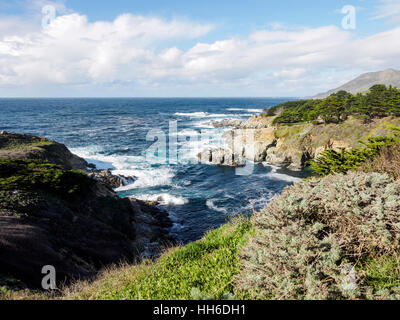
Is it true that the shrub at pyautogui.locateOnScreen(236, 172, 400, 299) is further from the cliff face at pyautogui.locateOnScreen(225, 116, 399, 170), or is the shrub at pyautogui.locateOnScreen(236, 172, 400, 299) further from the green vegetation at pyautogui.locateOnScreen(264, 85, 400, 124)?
the green vegetation at pyautogui.locateOnScreen(264, 85, 400, 124)

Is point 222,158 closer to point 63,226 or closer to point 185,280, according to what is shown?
point 63,226

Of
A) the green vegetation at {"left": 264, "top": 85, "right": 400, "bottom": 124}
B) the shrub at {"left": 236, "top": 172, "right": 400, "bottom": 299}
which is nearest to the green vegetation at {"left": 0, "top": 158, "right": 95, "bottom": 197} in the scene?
the shrub at {"left": 236, "top": 172, "right": 400, "bottom": 299}

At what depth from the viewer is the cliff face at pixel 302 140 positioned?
37438 mm

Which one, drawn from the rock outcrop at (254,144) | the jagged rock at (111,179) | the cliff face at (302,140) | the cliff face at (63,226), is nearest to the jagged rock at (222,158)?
the rock outcrop at (254,144)

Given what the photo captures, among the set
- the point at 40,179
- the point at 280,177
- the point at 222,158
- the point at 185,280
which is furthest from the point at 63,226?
the point at 222,158

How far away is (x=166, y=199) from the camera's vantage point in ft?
88.8

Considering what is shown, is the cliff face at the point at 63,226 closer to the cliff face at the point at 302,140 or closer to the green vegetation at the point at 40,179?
the green vegetation at the point at 40,179

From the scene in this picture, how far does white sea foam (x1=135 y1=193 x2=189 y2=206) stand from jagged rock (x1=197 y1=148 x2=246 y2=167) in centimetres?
1363

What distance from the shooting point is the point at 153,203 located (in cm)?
2548

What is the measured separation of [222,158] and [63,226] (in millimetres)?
28542

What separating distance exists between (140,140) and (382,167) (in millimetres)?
53542

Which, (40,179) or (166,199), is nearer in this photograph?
(40,179)

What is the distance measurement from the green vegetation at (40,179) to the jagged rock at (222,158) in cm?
2427
